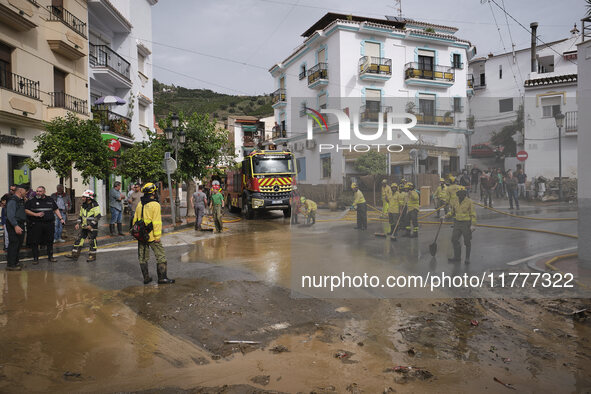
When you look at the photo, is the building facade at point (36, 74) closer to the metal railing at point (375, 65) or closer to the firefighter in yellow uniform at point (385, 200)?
the firefighter in yellow uniform at point (385, 200)

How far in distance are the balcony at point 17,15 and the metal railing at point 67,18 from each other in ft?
3.62

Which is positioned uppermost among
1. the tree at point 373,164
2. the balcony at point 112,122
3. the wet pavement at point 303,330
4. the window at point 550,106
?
the balcony at point 112,122

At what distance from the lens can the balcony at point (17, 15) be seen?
12795 mm

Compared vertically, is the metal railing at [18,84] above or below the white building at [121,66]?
below

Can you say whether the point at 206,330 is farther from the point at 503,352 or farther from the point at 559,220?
the point at 559,220

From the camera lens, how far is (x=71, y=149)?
12.0m

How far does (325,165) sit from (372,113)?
3.54ft

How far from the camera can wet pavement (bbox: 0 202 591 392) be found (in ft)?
11.7

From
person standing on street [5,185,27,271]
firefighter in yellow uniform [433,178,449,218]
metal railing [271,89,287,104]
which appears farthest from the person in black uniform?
metal railing [271,89,287,104]

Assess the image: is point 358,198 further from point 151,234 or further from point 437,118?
point 151,234

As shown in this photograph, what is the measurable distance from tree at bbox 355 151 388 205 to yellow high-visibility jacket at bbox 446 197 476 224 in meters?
1.09

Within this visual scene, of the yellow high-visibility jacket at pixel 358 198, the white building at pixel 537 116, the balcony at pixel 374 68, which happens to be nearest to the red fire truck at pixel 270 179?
the balcony at pixel 374 68

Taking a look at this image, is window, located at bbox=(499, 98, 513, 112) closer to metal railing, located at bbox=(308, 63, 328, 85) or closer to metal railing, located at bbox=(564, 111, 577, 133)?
metal railing, located at bbox=(564, 111, 577, 133)

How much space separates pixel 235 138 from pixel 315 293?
48386mm
